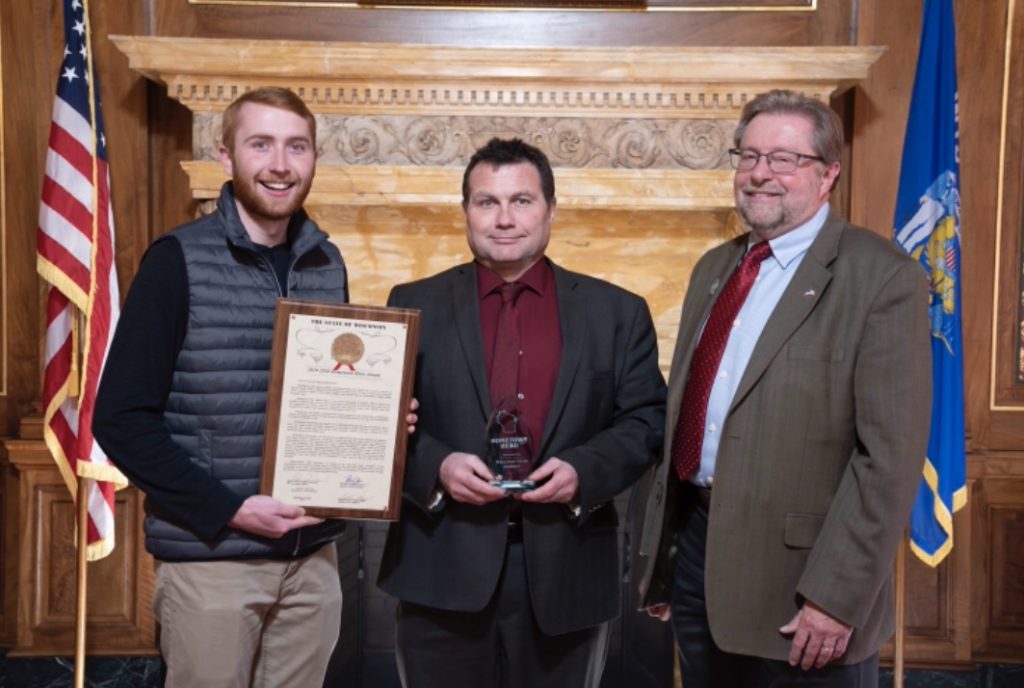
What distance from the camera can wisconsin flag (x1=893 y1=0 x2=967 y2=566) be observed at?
3.64m

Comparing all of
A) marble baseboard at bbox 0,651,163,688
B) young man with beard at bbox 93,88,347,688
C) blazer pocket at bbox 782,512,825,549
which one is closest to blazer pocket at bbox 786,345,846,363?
blazer pocket at bbox 782,512,825,549

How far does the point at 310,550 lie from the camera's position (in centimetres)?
229

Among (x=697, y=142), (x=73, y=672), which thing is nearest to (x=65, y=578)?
(x=73, y=672)

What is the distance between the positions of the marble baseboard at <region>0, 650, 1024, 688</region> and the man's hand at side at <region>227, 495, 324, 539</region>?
209cm

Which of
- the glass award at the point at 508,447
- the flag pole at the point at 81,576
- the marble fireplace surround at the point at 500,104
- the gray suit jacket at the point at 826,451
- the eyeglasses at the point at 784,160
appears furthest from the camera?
the marble fireplace surround at the point at 500,104

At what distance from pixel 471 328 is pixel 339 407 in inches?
14.0

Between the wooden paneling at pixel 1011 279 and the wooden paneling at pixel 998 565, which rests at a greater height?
the wooden paneling at pixel 1011 279

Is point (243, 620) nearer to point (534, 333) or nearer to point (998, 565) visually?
point (534, 333)

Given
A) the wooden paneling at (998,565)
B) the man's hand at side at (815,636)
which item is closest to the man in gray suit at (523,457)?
the man's hand at side at (815,636)

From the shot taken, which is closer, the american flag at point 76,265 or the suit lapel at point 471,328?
the suit lapel at point 471,328

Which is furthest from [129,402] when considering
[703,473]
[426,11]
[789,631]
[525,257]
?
[426,11]

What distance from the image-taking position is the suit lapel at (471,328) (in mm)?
2287

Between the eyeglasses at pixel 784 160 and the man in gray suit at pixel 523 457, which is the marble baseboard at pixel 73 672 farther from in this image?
the eyeglasses at pixel 784 160

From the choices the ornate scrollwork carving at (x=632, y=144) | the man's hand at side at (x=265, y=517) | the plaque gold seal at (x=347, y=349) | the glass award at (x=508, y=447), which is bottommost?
the man's hand at side at (x=265, y=517)
